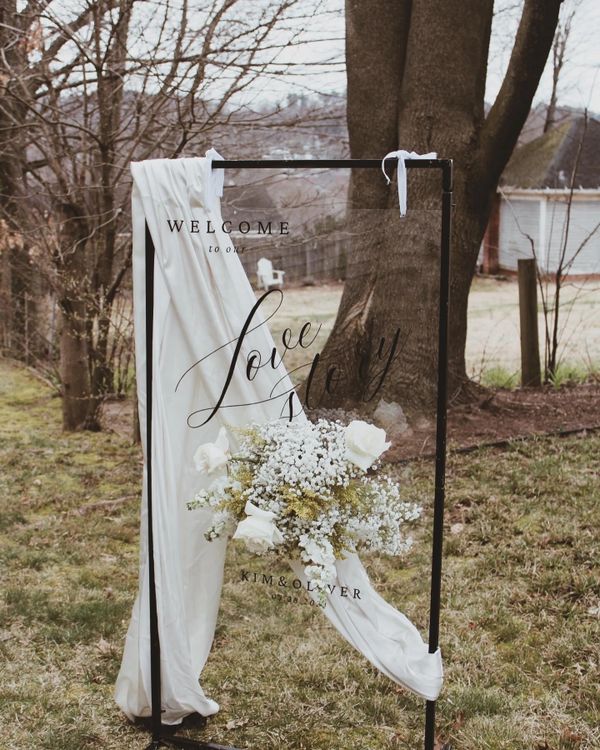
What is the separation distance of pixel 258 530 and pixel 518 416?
468cm

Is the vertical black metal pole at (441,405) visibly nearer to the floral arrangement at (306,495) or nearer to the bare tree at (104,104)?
the floral arrangement at (306,495)

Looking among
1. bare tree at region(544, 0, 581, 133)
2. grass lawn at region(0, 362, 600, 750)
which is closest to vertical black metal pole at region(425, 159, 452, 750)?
grass lawn at region(0, 362, 600, 750)

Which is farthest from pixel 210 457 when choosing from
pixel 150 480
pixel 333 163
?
pixel 333 163

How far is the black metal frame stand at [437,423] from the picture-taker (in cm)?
274

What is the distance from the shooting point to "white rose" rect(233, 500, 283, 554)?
2.70 metres

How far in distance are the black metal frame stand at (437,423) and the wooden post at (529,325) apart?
5344 millimetres

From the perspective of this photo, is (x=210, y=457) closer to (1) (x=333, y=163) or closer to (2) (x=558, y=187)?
(1) (x=333, y=163)

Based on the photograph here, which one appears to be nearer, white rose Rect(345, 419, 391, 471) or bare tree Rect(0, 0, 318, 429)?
white rose Rect(345, 419, 391, 471)

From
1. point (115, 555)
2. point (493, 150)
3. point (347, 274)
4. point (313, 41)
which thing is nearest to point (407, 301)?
point (347, 274)

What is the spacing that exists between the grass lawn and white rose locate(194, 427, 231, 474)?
83 centimetres

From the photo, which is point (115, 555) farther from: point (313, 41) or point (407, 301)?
point (313, 41)

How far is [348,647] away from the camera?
3959mm

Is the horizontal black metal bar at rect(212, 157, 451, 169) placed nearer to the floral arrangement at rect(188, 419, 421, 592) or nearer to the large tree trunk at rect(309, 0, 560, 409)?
the floral arrangement at rect(188, 419, 421, 592)

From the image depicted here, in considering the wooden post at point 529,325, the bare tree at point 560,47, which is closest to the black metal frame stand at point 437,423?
the wooden post at point 529,325
